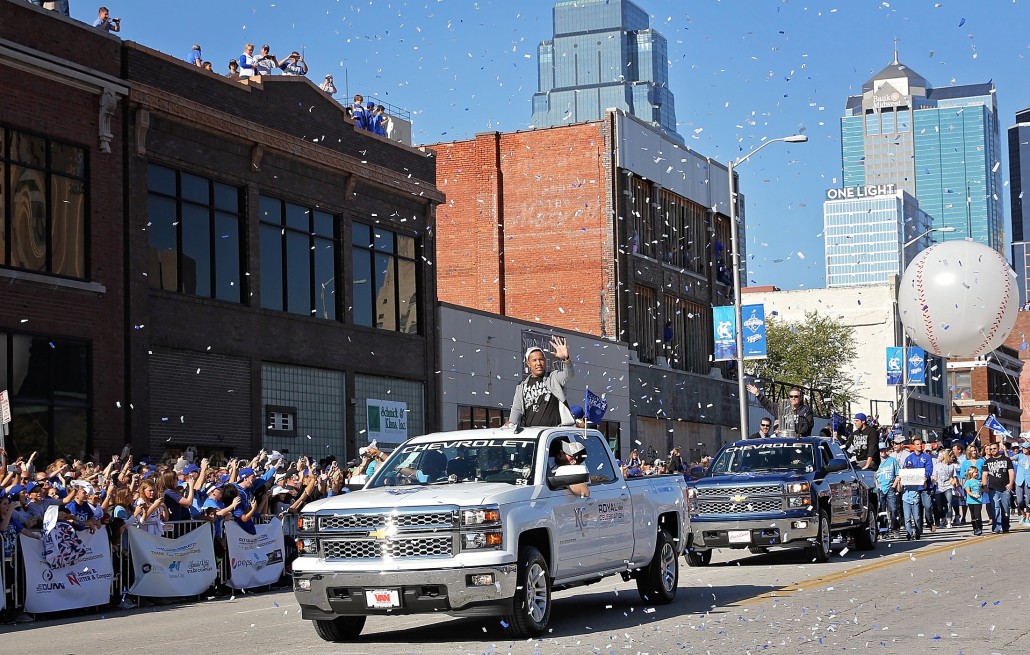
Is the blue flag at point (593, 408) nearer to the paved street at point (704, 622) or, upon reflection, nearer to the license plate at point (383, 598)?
the paved street at point (704, 622)

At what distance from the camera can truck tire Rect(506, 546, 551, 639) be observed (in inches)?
467

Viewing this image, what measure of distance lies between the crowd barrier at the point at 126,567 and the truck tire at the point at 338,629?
543 cm

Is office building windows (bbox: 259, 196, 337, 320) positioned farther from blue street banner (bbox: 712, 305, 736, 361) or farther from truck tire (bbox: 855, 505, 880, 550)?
truck tire (bbox: 855, 505, 880, 550)

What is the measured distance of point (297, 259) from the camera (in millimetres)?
34344

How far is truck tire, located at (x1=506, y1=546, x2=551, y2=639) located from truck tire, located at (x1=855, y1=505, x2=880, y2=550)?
11.9 meters

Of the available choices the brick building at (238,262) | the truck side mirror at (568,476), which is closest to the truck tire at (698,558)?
the truck side mirror at (568,476)

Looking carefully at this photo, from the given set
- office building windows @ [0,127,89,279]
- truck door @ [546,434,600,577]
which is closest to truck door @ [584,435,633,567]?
truck door @ [546,434,600,577]

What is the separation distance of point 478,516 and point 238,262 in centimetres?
2150

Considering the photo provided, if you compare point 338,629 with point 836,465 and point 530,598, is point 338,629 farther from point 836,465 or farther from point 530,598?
point 836,465

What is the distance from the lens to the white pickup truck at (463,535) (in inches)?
459

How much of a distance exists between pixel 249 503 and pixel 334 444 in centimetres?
1479

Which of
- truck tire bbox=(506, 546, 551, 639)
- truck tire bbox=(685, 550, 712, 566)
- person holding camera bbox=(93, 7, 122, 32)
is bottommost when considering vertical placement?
truck tire bbox=(685, 550, 712, 566)

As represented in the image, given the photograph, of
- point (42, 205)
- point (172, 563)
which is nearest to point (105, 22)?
point (42, 205)

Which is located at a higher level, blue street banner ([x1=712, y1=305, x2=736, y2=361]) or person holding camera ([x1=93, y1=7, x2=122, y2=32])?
person holding camera ([x1=93, y1=7, x2=122, y2=32])
